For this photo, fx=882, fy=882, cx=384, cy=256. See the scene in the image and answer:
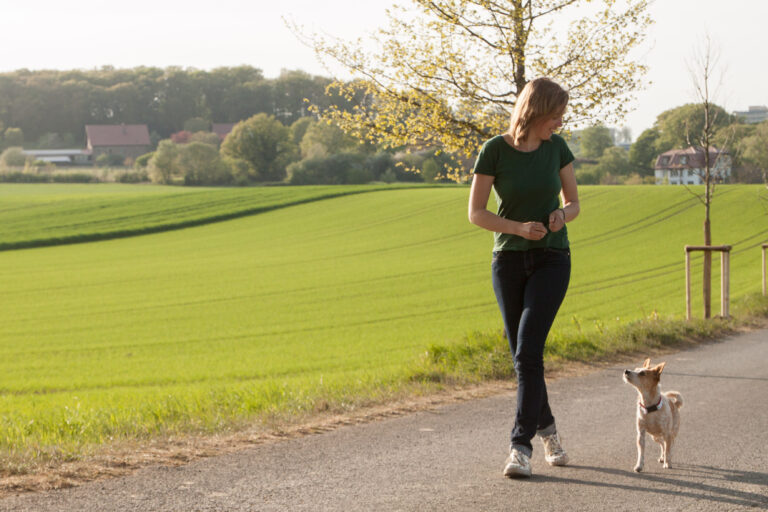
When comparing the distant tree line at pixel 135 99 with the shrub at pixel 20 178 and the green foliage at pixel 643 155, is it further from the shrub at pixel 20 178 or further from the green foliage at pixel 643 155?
the green foliage at pixel 643 155

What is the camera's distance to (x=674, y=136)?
15.6 m

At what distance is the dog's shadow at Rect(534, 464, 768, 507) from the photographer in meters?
4.36

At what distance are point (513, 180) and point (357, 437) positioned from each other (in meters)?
2.09

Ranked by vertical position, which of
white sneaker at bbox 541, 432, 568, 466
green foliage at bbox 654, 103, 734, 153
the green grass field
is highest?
green foliage at bbox 654, 103, 734, 153

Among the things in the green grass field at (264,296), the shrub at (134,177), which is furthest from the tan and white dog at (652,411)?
the shrub at (134,177)

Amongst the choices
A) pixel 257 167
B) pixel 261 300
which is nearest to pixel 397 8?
pixel 261 300

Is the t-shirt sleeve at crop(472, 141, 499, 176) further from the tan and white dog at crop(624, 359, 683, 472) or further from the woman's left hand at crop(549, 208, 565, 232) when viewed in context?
the tan and white dog at crop(624, 359, 683, 472)

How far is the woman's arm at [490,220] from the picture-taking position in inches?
180

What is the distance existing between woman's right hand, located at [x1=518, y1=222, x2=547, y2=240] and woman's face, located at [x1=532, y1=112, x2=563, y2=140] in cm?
52

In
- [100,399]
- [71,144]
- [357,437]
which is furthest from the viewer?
[71,144]

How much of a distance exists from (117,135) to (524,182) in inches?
5581

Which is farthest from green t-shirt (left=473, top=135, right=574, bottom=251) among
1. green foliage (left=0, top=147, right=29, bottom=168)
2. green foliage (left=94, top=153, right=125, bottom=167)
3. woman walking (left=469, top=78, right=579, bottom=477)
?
green foliage (left=94, top=153, right=125, bottom=167)

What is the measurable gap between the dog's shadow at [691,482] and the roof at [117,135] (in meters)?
141

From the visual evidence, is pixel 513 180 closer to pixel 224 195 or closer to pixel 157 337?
pixel 157 337
